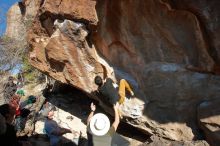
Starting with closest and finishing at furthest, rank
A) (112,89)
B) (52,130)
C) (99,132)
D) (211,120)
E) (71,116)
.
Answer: (99,132) < (211,120) < (112,89) < (52,130) < (71,116)

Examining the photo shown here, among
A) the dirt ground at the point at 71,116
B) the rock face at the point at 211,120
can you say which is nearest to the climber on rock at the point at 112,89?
the dirt ground at the point at 71,116

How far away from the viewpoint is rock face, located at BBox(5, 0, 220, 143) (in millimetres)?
7234

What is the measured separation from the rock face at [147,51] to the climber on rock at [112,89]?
19cm

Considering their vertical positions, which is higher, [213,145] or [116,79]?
[116,79]

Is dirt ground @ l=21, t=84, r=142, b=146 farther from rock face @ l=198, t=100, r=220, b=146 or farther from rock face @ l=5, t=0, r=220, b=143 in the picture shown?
rock face @ l=198, t=100, r=220, b=146

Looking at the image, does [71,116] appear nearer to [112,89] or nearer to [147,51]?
[112,89]

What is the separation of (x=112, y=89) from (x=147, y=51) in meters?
1.10

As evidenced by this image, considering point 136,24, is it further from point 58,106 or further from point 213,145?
point 58,106

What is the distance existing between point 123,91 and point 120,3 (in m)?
1.84

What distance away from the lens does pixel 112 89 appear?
780 centimetres

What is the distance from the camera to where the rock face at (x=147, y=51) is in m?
7.23

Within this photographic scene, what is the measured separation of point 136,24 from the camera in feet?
25.4

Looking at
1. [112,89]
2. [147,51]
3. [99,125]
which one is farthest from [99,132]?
[147,51]

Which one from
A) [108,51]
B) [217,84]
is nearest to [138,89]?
[108,51]
